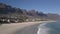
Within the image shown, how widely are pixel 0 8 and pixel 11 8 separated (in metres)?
22.8

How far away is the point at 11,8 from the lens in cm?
12862

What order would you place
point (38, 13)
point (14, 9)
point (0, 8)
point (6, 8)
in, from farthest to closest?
point (38, 13) → point (14, 9) → point (6, 8) → point (0, 8)

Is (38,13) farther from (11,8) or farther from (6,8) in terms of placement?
(6,8)

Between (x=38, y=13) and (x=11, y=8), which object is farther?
(x=38, y=13)

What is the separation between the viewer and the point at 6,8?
117 m

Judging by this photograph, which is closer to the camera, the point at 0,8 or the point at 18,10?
the point at 0,8

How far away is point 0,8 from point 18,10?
2863 cm

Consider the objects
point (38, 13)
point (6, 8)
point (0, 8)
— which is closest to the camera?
point (0, 8)

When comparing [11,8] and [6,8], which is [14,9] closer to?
[11,8]

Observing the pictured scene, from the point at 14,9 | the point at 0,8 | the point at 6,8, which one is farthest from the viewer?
the point at 14,9

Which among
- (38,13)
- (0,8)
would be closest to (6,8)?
(0,8)

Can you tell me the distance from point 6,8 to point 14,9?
482 inches

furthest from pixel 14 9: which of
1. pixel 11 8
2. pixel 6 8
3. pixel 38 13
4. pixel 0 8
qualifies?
pixel 38 13

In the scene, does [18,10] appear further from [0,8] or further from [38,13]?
[38,13]
